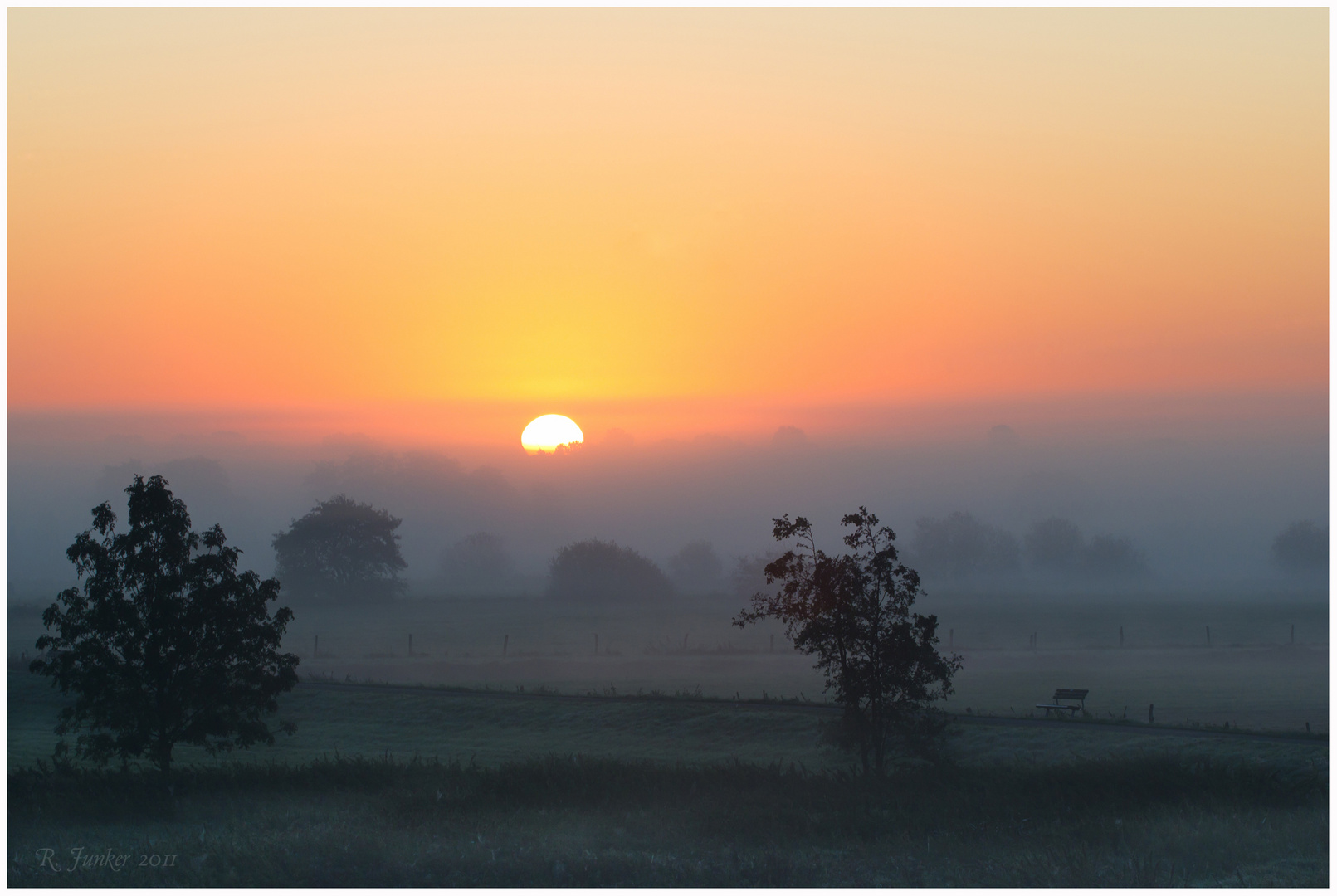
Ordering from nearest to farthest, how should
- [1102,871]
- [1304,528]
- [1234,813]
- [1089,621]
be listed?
[1102,871], [1234,813], [1089,621], [1304,528]

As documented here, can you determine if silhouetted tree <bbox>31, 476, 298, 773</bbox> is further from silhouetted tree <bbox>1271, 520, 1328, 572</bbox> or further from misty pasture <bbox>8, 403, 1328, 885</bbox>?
silhouetted tree <bbox>1271, 520, 1328, 572</bbox>

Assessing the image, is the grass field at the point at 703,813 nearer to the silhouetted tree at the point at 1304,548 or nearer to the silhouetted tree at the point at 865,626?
the silhouetted tree at the point at 865,626

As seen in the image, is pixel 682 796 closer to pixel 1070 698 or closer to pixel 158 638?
pixel 158 638

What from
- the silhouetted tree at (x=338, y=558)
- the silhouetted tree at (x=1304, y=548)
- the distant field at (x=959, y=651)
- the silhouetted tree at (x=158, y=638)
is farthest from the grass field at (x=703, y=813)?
the silhouetted tree at (x=1304, y=548)

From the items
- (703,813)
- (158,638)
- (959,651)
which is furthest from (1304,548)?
(158,638)

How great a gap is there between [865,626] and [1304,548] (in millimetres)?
194021

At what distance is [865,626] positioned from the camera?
3117 centimetres

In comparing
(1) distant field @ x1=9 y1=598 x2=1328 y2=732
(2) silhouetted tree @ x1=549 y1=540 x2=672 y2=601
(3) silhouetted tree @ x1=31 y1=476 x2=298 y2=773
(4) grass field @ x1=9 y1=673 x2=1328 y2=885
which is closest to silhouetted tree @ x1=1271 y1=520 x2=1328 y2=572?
(1) distant field @ x1=9 y1=598 x2=1328 y2=732

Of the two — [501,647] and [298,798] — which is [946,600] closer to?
[501,647]

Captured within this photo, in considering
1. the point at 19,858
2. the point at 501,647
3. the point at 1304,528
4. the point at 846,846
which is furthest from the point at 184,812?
the point at 1304,528

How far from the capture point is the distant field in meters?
48.8

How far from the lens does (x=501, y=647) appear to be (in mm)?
84375

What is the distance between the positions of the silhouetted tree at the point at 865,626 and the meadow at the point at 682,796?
6.68ft

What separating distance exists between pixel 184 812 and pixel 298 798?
2.93 metres
